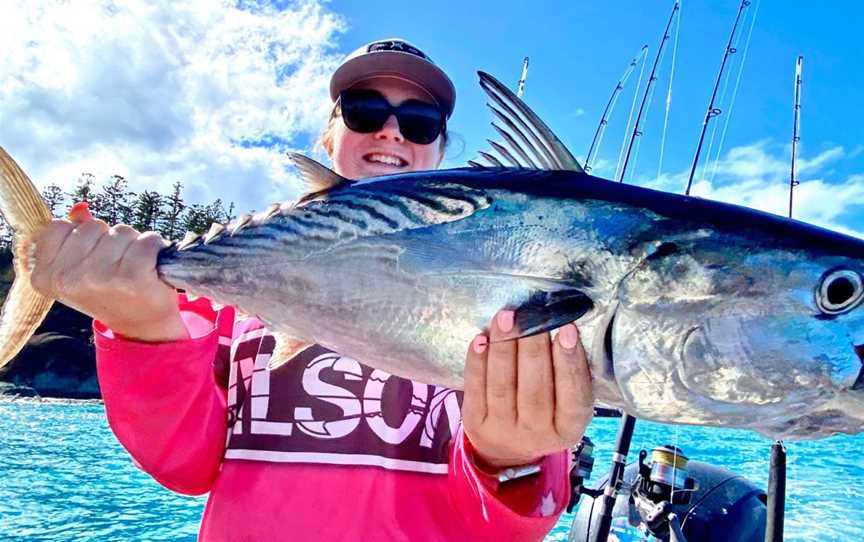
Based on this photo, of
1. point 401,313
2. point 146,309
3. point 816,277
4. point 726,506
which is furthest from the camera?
point 726,506

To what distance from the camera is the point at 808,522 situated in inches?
385

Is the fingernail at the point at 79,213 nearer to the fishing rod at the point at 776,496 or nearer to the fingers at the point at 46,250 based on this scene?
the fingers at the point at 46,250

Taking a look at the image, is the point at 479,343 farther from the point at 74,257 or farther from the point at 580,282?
the point at 74,257

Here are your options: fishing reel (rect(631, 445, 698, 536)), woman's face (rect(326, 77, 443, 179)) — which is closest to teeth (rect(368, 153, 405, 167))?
woman's face (rect(326, 77, 443, 179))

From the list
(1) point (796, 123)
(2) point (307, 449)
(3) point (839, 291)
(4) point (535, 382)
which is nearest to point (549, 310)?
(4) point (535, 382)

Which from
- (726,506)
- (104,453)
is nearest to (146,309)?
(726,506)

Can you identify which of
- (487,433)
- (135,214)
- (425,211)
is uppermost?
(135,214)

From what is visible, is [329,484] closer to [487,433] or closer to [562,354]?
[487,433]

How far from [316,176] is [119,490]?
11.2m

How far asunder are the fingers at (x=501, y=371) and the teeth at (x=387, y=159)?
1.60 metres

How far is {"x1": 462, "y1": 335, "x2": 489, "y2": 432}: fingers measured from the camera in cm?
157

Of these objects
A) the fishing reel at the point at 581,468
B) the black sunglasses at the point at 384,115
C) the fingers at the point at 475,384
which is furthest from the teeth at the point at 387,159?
the fishing reel at the point at 581,468

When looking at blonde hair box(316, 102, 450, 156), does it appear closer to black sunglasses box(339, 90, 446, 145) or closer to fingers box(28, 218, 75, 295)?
black sunglasses box(339, 90, 446, 145)

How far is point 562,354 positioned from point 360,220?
678 mm
